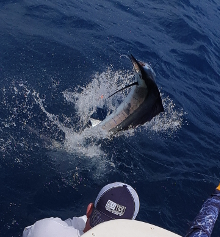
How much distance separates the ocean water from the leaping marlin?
0.38m

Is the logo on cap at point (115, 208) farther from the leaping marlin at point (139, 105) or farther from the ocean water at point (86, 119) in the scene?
the leaping marlin at point (139, 105)

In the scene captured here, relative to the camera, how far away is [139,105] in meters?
5.24

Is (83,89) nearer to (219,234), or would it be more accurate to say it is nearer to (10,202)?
(10,202)

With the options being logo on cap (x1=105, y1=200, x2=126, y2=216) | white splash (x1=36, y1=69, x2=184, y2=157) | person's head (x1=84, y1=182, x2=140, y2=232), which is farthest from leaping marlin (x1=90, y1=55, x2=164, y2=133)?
logo on cap (x1=105, y1=200, x2=126, y2=216)

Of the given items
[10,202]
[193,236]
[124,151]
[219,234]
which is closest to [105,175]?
[124,151]

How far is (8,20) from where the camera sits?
27.1ft

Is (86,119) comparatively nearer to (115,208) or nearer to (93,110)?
(93,110)

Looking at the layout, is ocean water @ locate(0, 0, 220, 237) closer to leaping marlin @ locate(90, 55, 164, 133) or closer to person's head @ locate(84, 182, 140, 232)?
leaping marlin @ locate(90, 55, 164, 133)

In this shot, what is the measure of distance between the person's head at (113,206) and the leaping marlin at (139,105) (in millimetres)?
2432

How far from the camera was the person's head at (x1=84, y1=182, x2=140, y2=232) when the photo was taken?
2414 mm

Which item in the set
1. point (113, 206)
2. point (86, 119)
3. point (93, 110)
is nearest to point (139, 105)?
point (86, 119)

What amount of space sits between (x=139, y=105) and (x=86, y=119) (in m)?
1.30

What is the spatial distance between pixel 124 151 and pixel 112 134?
0.41 meters

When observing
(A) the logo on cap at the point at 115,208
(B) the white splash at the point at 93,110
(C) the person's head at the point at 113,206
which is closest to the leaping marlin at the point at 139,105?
(B) the white splash at the point at 93,110
